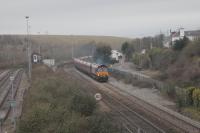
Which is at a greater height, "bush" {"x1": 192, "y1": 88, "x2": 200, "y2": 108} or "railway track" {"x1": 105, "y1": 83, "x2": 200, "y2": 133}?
"bush" {"x1": 192, "y1": 88, "x2": 200, "y2": 108}

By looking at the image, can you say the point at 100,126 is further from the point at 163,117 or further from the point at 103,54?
the point at 103,54

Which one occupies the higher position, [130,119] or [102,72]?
[102,72]

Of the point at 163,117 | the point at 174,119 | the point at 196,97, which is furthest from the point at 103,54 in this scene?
the point at 174,119

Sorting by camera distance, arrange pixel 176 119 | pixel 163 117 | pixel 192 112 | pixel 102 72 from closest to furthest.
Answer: pixel 176 119, pixel 163 117, pixel 192 112, pixel 102 72

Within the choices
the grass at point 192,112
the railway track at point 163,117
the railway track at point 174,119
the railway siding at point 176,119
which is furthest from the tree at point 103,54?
the grass at point 192,112

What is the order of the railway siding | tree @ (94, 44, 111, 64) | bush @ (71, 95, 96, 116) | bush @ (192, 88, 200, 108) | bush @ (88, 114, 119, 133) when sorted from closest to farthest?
bush @ (88, 114, 119, 133), bush @ (71, 95, 96, 116), the railway siding, bush @ (192, 88, 200, 108), tree @ (94, 44, 111, 64)

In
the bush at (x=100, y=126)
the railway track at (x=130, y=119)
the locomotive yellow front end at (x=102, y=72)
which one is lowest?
the railway track at (x=130, y=119)

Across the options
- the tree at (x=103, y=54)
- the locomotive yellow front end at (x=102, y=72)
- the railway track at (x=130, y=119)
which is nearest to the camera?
the railway track at (x=130, y=119)

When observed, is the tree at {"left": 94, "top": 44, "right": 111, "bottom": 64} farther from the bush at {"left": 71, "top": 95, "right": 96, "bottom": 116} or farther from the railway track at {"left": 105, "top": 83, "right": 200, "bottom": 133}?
the bush at {"left": 71, "top": 95, "right": 96, "bottom": 116}

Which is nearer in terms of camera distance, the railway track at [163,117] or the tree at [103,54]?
the railway track at [163,117]

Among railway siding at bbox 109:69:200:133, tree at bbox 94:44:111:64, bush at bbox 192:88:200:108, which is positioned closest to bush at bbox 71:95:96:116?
railway siding at bbox 109:69:200:133

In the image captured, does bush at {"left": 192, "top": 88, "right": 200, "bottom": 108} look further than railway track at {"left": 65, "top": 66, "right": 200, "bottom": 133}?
Yes

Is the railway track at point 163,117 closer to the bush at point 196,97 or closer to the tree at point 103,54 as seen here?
the bush at point 196,97

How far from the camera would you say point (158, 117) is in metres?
29.4
